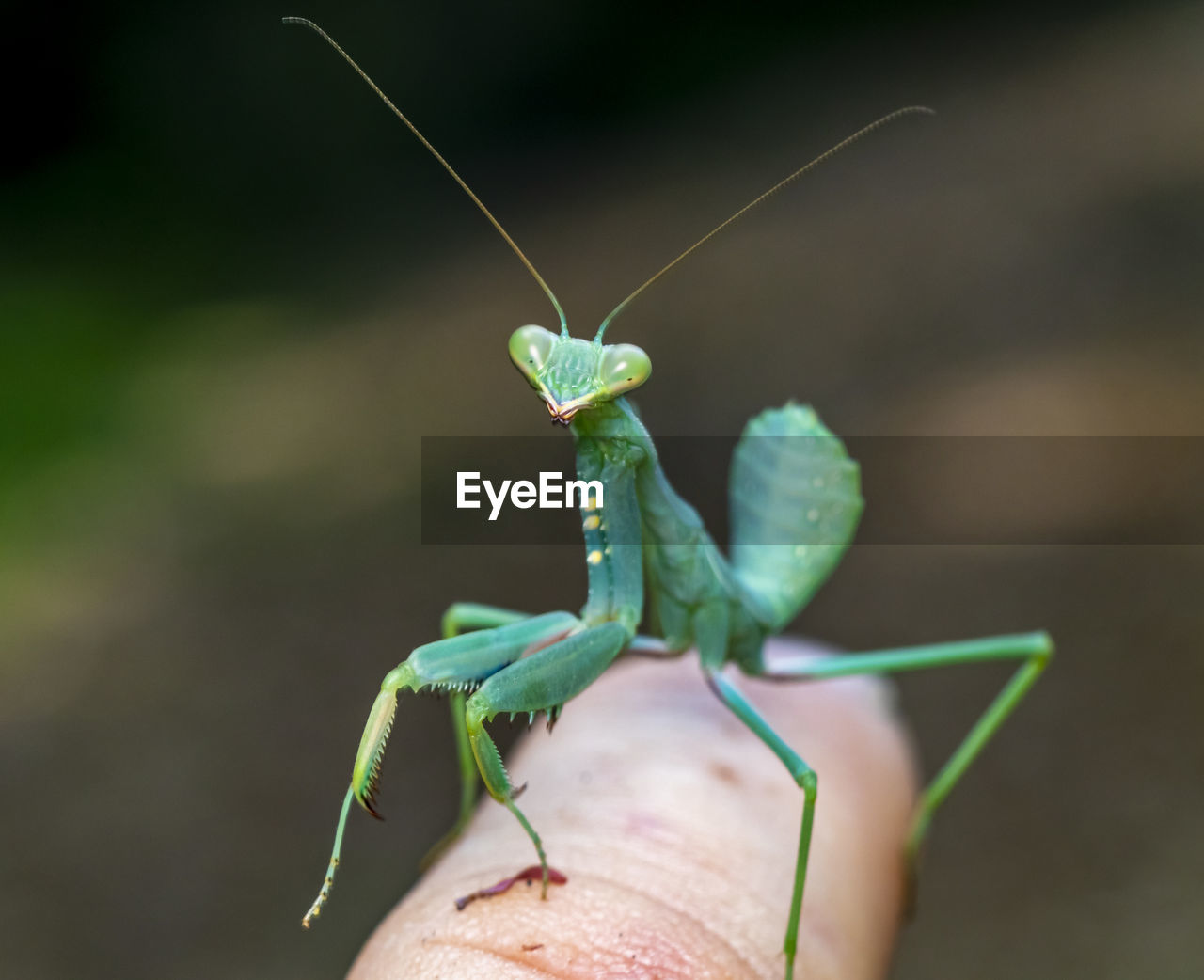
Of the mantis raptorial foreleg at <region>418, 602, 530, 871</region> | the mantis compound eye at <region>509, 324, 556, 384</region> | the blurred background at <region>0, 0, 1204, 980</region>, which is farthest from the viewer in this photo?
the blurred background at <region>0, 0, 1204, 980</region>

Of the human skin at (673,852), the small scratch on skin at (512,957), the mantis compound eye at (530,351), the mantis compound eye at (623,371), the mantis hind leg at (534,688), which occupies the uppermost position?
the mantis compound eye at (530,351)

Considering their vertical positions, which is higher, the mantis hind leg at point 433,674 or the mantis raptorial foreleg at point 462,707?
the mantis hind leg at point 433,674

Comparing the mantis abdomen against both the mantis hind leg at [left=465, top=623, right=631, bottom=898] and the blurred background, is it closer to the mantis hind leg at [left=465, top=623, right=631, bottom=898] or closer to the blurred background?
the mantis hind leg at [left=465, top=623, right=631, bottom=898]

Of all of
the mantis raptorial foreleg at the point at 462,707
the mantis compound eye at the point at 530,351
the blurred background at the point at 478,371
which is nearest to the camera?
the mantis compound eye at the point at 530,351

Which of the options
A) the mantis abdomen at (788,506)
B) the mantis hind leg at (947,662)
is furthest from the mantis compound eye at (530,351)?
the mantis hind leg at (947,662)

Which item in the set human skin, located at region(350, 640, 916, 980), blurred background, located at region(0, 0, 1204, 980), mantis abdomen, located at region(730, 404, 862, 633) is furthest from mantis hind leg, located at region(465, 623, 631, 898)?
blurred background, located at region(0, 0, 1204, 980)

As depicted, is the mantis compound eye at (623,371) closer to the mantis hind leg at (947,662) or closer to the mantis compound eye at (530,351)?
the mantis compound eye at (530,351)

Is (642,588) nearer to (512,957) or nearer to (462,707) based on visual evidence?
(512,957)

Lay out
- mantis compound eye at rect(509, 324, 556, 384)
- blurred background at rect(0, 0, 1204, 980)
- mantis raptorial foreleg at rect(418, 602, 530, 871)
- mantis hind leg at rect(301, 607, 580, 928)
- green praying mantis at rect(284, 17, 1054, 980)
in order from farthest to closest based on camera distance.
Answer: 1. blurred background at rect(0, 0, 1204, 980)
2. mantis raptorial foreleg at rect(418, 602, 530, 871)
3. mantis compound eye at rect(509, 324, 556, 384)
4. green praying mantis at rect(284, 17, 1054, 980)
5. mantis hind leg at rect(301, 607, 580, 928)
